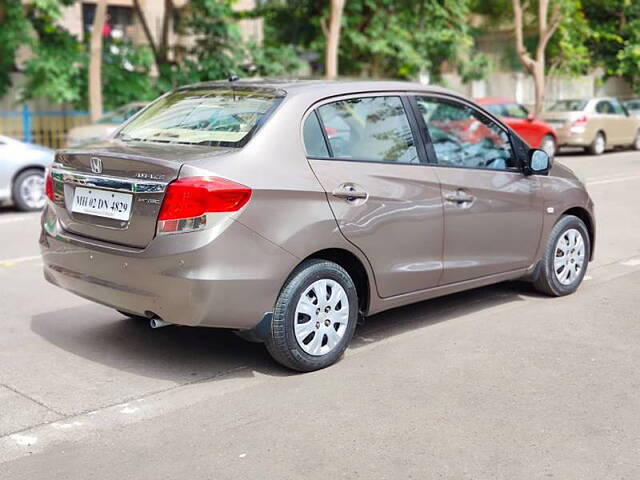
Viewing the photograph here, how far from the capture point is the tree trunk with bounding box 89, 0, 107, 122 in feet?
68.3

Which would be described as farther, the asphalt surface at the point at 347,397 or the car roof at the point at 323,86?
the car roof at the point at 323,86

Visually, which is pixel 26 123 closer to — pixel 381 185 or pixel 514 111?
pixel 514 111

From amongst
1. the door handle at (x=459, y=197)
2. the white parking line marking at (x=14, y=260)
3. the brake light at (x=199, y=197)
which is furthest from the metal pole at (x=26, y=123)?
the brake light at (x=199, y=197)

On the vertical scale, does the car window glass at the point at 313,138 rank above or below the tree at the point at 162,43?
below

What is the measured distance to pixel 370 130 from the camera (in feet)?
18.8

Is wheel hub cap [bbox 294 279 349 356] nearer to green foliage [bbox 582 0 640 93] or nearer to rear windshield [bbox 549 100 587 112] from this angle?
rear windshield [bbox 549 100 587 112]

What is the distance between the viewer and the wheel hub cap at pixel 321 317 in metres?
5.12

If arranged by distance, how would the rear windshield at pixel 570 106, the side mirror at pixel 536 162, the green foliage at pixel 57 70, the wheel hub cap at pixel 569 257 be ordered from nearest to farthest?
the side mirror at pixel 536 162
the wheel hub cap at pixel 569 257
the green foliage at pixel 57 70
the rear windshield at pixel 570 106

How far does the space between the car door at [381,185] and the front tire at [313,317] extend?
0.85 ft

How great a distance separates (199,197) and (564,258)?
3.44 meters

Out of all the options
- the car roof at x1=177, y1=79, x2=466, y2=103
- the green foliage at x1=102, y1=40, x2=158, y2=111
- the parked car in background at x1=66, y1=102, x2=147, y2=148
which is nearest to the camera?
the car roof at x1=177, y1=79, x2=466, y2=103

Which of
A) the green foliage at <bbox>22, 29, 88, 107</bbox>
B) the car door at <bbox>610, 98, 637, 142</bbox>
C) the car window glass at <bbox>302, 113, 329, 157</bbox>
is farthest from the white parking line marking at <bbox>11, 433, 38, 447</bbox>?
the car door at <bbox>610, 98, 637, 142</bbox>

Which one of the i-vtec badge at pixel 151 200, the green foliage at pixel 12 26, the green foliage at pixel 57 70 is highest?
the green foliage at pixel 12 26

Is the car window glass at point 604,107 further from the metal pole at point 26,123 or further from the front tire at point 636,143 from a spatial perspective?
the metal pole at point 26,123
